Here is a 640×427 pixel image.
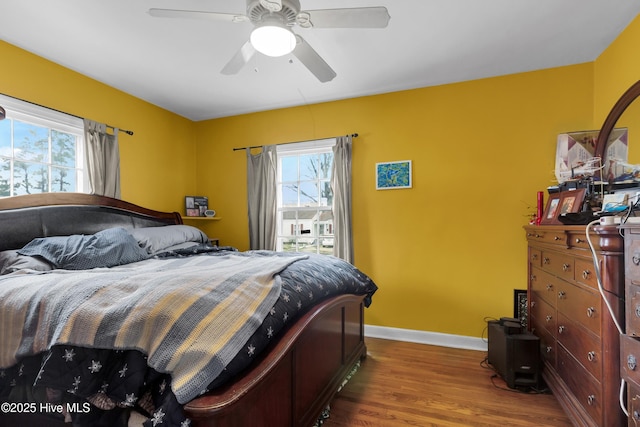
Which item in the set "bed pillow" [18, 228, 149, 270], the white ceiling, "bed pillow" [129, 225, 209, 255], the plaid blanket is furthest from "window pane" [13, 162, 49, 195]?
the plaid blanket

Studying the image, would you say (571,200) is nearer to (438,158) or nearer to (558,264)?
(558,264)

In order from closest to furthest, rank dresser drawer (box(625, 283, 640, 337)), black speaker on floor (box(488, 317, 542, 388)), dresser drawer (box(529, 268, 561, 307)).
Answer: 1. dresser drawer (box(625, 283, 640, 337))
2. dresser drawer (box(529, 268, 561, 307))
3. black speaker on floor (box(488, 317, 542, 388))

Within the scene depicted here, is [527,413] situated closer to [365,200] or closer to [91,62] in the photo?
[365,200]

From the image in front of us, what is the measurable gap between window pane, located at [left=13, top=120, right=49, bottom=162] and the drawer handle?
4.02 m

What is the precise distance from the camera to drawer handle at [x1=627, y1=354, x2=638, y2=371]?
1189 mm

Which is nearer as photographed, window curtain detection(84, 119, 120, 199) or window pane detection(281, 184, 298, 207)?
window curtain detection(84, 119, 120, 199)

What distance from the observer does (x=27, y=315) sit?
1213 millimetres

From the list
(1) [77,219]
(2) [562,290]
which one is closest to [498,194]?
(2) [562,290]

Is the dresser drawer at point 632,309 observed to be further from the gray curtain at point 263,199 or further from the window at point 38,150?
the window at point 38,150

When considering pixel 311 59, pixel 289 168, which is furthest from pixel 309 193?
pixel 311 59

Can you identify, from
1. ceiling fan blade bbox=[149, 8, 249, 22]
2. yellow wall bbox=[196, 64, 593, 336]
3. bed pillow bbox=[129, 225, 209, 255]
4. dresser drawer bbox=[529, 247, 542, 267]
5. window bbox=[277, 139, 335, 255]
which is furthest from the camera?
window bbox=[277, 139, 335, 255]

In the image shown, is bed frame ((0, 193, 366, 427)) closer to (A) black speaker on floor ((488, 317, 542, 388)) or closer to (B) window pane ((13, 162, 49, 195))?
(B) window pane ((13, 162, 49, 195))

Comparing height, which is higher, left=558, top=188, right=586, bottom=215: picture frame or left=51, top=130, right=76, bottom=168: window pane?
left=51, top=130, right=76, bottom=168: window pane

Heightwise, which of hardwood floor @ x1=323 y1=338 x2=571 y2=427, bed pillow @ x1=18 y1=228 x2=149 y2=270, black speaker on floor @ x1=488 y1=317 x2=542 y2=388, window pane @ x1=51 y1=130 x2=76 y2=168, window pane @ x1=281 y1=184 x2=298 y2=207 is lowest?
hardwood floor @ x1=323 y1=338 x2=571 y2=427
